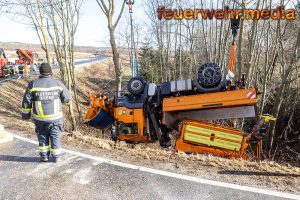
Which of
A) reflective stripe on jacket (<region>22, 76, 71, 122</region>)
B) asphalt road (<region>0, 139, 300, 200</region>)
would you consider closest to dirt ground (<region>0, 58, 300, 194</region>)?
asphalt road (<region>0, 139, 300, 200</region>)

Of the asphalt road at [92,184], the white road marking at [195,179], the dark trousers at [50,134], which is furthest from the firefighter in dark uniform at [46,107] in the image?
the white road marking at [195,179]

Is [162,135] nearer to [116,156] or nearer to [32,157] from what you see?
[116,156]

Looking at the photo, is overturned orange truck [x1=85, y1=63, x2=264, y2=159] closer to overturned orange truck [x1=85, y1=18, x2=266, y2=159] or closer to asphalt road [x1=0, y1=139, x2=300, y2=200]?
overturned orange truck [x1=85, y1=18, x2=266, y2=159]

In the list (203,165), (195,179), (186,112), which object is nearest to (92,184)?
(195,179)

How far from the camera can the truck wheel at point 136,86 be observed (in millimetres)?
5582

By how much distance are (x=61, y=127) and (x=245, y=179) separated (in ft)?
8.81

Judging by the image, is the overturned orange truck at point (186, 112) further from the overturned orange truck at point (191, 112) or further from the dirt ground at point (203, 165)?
the dirt ground at point (203, 165)

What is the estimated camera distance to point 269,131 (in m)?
9.66

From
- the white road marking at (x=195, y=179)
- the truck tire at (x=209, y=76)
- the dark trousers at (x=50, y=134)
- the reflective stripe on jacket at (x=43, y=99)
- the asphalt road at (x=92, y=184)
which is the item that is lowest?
the asphalt road at (x=92, y=184)

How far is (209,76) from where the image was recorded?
483 cm

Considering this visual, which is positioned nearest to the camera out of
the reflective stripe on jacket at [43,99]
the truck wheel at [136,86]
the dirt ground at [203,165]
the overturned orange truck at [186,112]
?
the dirt ground at [203,165]

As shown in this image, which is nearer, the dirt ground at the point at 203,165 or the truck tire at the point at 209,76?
the dirt ground at the point at 203,165

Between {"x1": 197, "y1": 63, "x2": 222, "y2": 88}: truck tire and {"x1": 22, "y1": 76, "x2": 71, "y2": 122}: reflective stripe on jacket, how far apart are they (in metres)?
2.54

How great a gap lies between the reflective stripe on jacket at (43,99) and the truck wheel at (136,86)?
1975 mm
